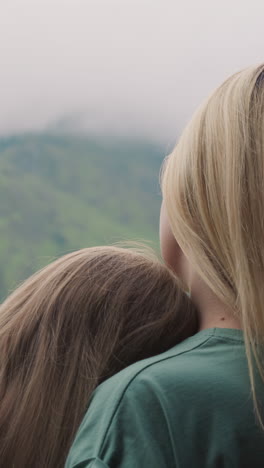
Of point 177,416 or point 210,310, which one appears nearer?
point 177,416

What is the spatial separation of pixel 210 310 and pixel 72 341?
0.46ft

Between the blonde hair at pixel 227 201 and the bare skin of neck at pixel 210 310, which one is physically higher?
the blonde hair at pixel 227 201

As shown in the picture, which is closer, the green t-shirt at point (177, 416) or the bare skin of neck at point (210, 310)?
the green t-shirt at point (177, 416)

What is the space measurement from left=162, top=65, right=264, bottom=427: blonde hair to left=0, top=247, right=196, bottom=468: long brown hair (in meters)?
0.08

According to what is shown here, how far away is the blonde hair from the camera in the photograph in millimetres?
555

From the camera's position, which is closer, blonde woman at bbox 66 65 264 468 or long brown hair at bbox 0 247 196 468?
blonde woman at bbox 66 65 264 468

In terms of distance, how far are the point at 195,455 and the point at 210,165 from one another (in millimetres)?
256

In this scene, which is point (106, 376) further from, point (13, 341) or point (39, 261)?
point (39, 261)

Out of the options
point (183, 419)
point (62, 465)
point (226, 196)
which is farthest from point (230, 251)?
point (62, 465)

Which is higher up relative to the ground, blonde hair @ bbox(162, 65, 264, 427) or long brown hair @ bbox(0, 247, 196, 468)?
blonde hair @ bbox(162, 65, 264, 427)

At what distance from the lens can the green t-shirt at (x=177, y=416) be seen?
46 cm

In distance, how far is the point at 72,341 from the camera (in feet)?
2.07

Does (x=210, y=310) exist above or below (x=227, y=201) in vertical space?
below

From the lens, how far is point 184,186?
60 cm
